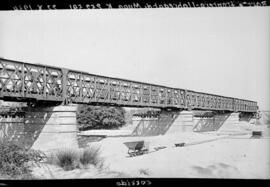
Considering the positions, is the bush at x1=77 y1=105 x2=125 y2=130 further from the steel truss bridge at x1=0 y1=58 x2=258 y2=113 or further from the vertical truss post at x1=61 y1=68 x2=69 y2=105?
the vertical truss post at x1=61 y1=68 x2=69 y2=105

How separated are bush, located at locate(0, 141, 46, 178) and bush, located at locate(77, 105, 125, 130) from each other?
147 feet

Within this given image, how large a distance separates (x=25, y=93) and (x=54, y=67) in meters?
2.87

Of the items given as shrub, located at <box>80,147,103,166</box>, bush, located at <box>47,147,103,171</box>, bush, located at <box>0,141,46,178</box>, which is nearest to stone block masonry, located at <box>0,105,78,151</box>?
bush, located at <box>0,141,46,178</box>

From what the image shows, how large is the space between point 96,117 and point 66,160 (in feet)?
156

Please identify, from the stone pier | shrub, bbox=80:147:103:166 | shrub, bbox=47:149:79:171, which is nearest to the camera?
shrub, bbox=47:149:79:171

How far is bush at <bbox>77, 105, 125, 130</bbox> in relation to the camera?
59.4 meters

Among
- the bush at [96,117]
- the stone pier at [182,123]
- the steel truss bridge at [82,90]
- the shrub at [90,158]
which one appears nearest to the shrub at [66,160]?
the shrub at [90,158]

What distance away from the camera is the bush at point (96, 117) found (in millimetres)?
59375

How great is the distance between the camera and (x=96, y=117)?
60500 mm

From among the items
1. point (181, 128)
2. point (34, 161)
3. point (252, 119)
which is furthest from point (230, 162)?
point (252, 119)

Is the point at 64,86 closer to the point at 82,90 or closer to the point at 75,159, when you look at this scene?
the point at 82,90

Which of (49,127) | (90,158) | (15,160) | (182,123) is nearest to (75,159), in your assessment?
(90,158)

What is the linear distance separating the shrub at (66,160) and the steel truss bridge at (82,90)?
712cm
